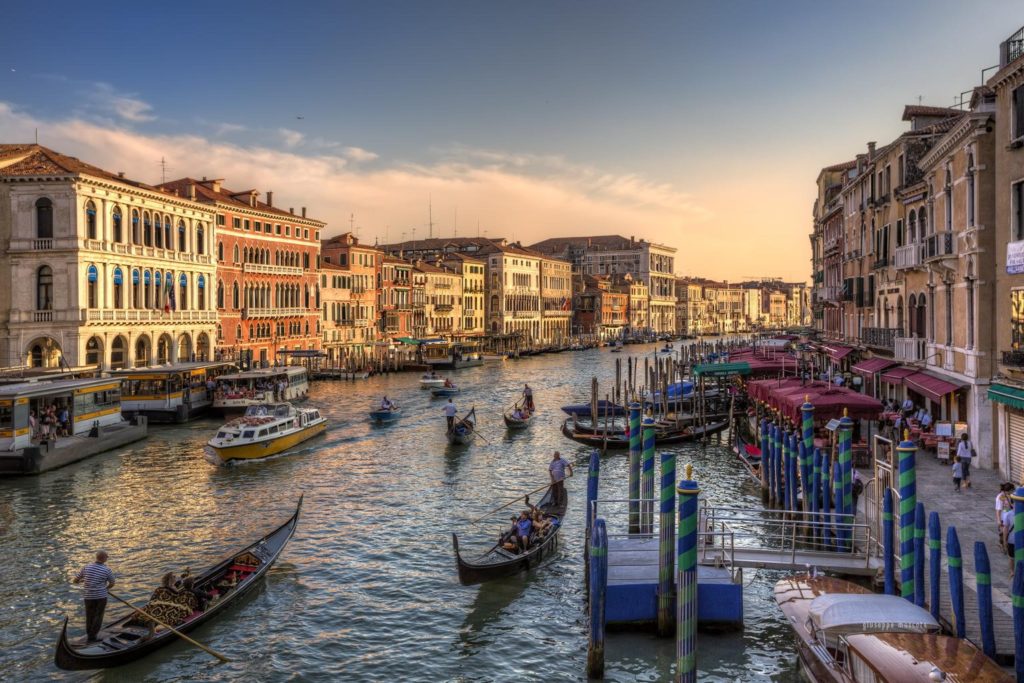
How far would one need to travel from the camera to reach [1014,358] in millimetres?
12570

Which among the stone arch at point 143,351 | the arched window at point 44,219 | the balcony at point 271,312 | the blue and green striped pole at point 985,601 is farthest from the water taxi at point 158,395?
the blue and green striped pole at point 985,601

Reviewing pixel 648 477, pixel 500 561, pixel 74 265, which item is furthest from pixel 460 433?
pixel 74 265

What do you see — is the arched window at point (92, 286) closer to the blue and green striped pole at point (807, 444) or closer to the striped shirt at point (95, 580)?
the striped shirt at point (95, 580)

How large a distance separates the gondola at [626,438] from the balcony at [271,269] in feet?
78.5

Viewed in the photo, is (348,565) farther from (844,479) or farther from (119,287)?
(119,287)

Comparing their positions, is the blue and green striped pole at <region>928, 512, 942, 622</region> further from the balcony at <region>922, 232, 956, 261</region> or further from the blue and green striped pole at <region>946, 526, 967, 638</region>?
the balcony at <region>922, 232, 956, 261</region>

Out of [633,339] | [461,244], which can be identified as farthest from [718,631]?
[633,339]

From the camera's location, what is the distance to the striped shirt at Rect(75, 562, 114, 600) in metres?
8.69

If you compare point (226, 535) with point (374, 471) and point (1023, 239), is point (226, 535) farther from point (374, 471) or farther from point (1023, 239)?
point (1023, 239)

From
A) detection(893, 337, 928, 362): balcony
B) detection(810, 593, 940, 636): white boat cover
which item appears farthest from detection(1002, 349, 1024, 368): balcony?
detection(810, 593, 940, 636): white boat cover

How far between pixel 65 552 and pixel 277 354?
1219 inches

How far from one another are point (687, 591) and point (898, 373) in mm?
13072

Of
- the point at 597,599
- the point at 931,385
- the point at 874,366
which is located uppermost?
the point at 874,366

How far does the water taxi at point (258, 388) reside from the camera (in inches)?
1118
